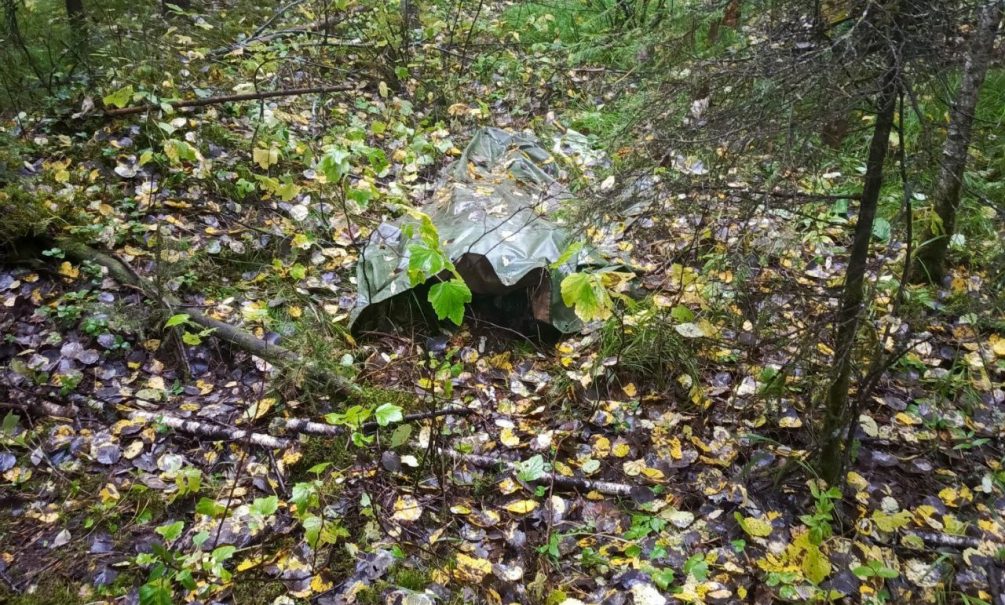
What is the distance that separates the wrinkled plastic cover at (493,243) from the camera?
3.28 meters

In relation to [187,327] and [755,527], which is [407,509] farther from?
[187,327]

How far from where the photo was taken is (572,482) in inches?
104

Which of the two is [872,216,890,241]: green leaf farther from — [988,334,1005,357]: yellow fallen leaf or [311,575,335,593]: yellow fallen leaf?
[311,575,335,593]: yellow fallen leaf

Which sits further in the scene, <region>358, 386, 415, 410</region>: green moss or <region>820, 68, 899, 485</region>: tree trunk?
<region>358, 386, 415, 410</region>: green moss

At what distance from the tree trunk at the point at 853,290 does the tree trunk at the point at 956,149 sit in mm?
181

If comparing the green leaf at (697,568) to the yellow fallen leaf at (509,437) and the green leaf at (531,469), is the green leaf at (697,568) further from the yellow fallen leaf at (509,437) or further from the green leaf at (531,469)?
the yellow fallen leaf at (509,437)

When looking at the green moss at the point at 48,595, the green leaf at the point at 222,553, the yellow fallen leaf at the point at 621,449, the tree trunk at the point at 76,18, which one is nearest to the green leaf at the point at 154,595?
Result: the green leaf at the point at 222,553

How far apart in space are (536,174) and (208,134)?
2.47m

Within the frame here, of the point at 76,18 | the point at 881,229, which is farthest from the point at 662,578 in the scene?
the point at 76,18

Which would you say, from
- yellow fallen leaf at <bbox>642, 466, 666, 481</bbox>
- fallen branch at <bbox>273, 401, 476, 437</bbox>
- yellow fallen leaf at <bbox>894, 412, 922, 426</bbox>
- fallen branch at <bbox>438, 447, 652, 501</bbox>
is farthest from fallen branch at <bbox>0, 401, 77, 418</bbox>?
yellow fallen leaf at <bbox>894, 412, 922, 426</bbox>

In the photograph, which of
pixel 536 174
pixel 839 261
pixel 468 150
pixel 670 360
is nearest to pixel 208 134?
pixel 468 150

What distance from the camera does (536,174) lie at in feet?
14.2

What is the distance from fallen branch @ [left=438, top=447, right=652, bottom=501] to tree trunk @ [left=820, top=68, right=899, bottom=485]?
2.39 ft

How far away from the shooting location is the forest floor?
2.24 meters
